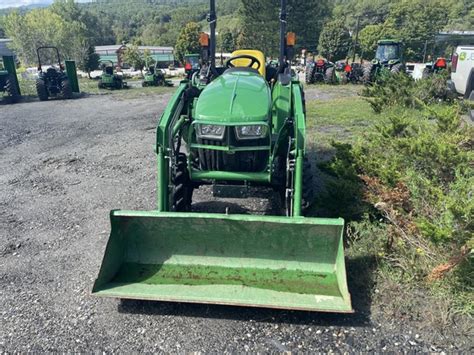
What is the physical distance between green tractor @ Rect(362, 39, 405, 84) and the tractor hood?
562 inches

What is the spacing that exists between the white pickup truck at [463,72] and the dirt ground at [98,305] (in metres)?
7.45

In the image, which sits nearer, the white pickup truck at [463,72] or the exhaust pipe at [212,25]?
the exhaust pipe at [212,25]

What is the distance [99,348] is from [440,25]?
65.6m

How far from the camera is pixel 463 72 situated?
1016 centimetres

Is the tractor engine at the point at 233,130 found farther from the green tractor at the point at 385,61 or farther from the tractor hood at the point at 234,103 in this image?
the green tractor at the point at 385,61

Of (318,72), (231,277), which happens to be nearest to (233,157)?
(231,277)

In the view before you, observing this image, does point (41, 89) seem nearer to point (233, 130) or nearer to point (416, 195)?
point (233, 130)

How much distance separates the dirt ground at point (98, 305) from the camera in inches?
120

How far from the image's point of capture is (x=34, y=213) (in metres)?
5.35

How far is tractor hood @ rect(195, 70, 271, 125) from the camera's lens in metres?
4.10

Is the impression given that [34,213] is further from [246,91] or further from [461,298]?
[461,298]

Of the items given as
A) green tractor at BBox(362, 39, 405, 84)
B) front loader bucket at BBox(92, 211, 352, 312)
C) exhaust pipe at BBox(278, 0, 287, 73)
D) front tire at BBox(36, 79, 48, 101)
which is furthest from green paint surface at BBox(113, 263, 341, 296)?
green tractor at BBox(362, 39, 405, 84)

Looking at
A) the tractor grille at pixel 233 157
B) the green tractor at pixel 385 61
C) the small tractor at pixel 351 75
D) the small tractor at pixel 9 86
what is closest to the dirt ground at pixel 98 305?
the tractor grille at pixel 233 157

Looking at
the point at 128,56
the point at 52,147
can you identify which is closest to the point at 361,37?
the point at 128,56
